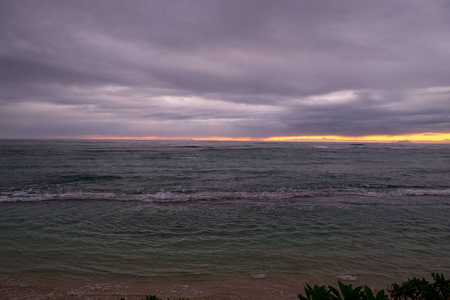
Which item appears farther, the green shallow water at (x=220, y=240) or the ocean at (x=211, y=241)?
the green shallow water at (x=220, y=240)

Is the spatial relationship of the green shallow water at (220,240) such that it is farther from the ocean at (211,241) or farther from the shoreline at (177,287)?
the shoreline at (177,287)

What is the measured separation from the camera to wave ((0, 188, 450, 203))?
48.1 feet

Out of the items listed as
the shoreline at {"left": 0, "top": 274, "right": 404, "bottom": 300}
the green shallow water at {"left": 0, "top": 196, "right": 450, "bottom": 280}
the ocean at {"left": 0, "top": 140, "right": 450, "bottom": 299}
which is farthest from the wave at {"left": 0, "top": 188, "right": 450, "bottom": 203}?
the shoreline at {"left": 0, "top": 274, "right": 404, "bottom": 300}

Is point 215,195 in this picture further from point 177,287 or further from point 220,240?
point 177,287

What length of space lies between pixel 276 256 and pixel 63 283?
17.4 ft

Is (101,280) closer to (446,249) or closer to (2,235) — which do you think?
(2,235)

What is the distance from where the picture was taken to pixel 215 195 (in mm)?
15789

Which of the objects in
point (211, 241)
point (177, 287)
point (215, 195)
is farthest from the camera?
point (215, 195)

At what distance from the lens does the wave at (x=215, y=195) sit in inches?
578

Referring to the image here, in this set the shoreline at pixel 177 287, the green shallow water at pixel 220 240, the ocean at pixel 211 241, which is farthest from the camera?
the green shallow water at pixel 220 240

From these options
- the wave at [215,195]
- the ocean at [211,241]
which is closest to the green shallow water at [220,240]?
the ocean at [211,241]

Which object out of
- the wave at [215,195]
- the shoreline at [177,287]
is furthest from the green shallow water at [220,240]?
the wave at [215,195]

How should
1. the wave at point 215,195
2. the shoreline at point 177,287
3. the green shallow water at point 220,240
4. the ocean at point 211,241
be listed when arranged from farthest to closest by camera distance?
the wave at point 215,195
the green shallow water at point 220,240
the ocean at point 211,241
the shoreline at point 177,287

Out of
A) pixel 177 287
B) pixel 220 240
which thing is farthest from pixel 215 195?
pixel 177 287
